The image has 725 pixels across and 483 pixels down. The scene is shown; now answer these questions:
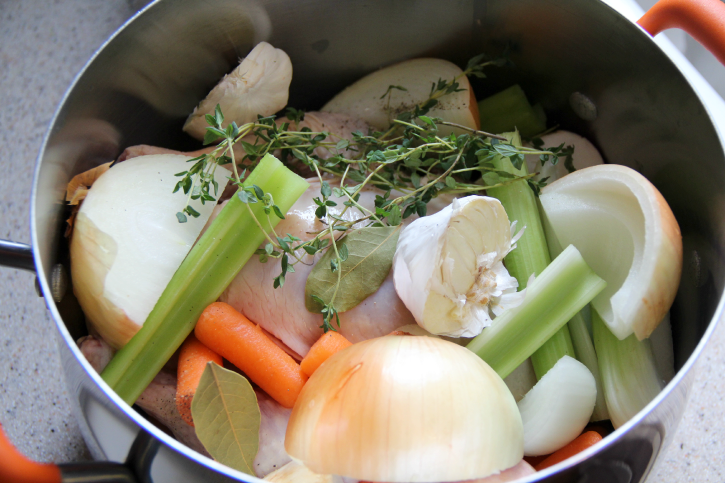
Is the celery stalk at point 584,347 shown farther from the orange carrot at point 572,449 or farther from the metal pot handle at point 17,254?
the metal pot handle at point 17,254

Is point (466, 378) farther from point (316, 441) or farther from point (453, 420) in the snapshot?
point (316, 441)

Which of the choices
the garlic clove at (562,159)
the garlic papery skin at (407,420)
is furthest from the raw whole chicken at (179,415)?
the garlic clove at (562,159)

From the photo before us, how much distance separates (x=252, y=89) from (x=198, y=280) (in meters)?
0.35

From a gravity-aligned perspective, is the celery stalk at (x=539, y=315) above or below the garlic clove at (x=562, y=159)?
below

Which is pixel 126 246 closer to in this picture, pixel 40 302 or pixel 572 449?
pixel 40 302

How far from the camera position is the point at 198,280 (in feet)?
2.78

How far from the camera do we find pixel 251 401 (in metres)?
0.74

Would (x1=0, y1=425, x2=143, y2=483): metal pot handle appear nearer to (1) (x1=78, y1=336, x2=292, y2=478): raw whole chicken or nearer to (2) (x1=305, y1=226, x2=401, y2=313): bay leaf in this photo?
(1) (x1=78, y1=336, x2=292, y2=478): raw whole chicken

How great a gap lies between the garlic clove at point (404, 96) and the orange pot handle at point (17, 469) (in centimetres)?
78

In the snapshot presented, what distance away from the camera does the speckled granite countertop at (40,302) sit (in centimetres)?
97

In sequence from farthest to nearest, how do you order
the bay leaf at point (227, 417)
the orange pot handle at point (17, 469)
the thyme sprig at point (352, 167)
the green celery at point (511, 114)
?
the green celery at point (511, 114) → the thyme sprig at point (352, 167) → the bay leaf at point (227, 417) → the orange pot handle at point (17, 469)

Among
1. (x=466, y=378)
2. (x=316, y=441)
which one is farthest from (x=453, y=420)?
(x=316, y=441)

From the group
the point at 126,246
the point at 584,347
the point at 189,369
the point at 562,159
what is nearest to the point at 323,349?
the point at 189,369

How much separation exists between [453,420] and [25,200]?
1030mm
